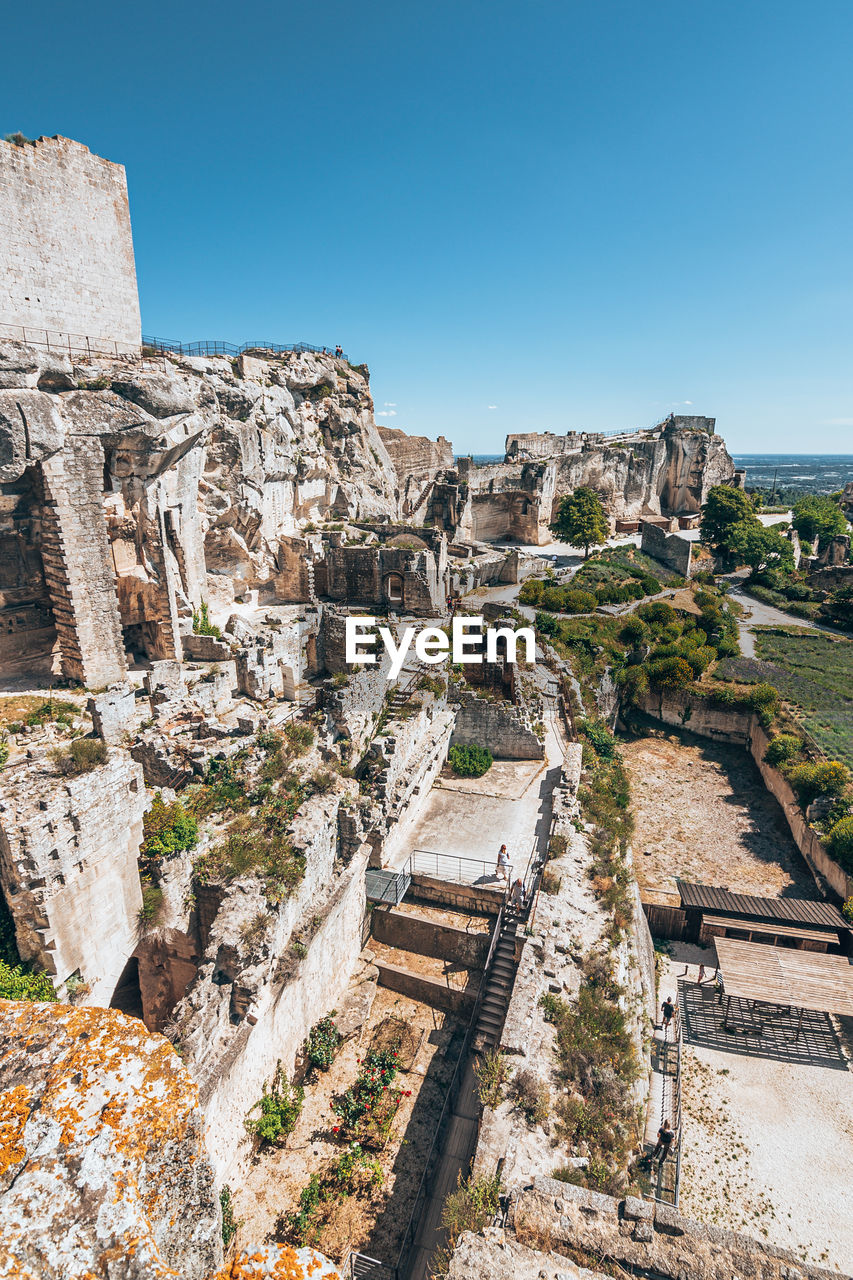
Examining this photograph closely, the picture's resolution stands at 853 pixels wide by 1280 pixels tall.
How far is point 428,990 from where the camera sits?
35.1 ft

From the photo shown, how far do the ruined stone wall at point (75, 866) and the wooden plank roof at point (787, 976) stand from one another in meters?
9.64

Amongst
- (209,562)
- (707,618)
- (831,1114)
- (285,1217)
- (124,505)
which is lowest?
(831,1114)

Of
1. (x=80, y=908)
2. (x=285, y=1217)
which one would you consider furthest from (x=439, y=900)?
(x=80, y=908)

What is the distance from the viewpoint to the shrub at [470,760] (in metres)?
16.0

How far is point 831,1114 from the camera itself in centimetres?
923

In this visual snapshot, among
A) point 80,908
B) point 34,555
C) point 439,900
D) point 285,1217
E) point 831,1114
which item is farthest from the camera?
point 34,555

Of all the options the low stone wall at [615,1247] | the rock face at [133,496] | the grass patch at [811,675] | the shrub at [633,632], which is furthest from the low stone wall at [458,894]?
the shrub at [633,632]

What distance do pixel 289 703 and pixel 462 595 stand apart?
14.8 metres

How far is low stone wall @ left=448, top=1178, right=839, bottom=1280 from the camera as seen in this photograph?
5.11 m

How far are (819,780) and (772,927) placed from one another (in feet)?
16.8

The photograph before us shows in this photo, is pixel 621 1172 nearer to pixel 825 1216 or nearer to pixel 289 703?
pixel 825 1216

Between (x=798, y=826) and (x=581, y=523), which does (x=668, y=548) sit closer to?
(x=581, y=523)

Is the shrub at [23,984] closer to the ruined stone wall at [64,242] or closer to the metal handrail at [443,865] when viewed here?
the metal handrail at [443,865]

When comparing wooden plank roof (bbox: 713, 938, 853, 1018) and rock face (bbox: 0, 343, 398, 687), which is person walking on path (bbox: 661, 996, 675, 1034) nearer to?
wooden plank roof (bbox: 713, 938, 853, 1018)
